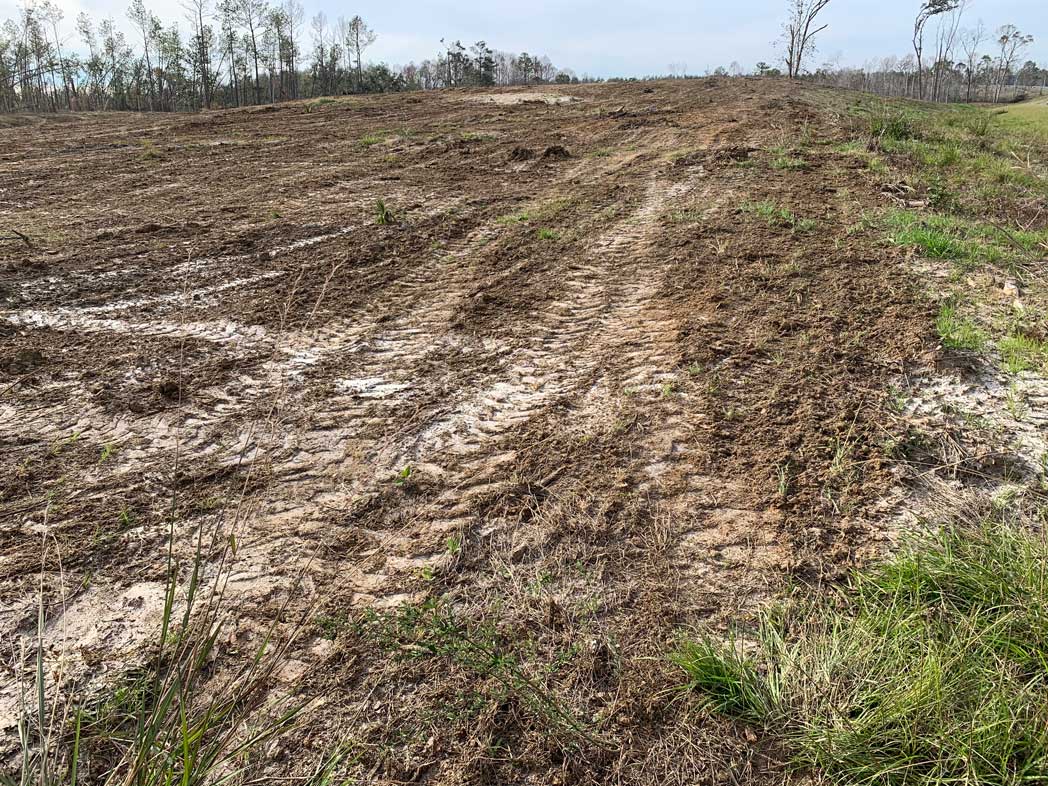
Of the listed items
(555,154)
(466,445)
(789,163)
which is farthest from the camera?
(555,154)

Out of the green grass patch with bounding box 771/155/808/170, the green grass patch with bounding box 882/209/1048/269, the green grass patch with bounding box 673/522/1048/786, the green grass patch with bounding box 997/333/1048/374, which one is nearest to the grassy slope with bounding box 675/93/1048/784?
the green grass patch with bounding box 673/522/1048/786

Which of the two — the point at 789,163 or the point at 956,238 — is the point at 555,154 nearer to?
the point at 789,163

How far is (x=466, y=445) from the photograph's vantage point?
3422 millimetres

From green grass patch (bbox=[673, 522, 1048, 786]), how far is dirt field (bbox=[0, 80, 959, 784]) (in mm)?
149

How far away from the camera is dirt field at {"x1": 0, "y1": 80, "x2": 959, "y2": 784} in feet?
6.88

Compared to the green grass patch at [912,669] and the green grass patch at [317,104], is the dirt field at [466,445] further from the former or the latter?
the green grass patch at [317,104]

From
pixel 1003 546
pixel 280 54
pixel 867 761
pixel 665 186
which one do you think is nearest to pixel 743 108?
pixel 665 186

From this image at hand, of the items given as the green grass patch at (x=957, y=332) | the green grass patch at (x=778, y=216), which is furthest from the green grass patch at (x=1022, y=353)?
the green grass patch at (x=778, y=216)

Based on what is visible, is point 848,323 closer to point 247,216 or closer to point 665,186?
point 665,186

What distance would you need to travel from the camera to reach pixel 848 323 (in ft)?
14.7

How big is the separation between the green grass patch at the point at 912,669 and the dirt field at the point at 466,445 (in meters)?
0.15

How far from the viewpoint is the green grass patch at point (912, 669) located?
1.79 m

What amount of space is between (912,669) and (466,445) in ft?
7.38

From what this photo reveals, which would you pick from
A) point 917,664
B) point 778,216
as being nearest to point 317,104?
point 778,216
